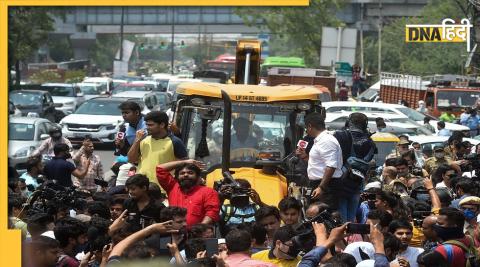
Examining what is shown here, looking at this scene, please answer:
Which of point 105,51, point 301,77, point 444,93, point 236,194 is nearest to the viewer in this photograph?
point 236,194

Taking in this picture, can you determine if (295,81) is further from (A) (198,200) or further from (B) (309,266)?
(B) (309,266)

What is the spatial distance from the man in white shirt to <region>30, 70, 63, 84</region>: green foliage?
51622 mm

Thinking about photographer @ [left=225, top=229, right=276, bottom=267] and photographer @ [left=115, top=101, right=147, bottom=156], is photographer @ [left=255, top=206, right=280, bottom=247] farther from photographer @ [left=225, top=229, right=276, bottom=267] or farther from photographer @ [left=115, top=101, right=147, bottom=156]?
photographer @ [left=115, top=101, right=147, bottom=156]

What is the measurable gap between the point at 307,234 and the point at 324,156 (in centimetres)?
352

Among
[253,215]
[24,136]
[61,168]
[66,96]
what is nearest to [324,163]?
[253,215]

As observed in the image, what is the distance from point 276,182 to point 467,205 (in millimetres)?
2551

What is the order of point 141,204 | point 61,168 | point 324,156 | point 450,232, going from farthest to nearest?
point 61,168 < point 324,156 < point 141,204 < point 450,232

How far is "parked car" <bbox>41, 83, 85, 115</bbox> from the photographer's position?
131 feet

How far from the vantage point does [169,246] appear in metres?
7.74

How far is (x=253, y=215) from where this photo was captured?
34.7 ft

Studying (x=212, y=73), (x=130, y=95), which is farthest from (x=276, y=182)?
(x=212, y=73)

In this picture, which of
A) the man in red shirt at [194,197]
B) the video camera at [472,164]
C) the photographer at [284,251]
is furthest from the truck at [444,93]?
the photographer at [284,251]

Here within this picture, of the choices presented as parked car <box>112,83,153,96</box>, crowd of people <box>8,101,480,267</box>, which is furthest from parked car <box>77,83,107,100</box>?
crowd of people <box>8,101,480,267</box>

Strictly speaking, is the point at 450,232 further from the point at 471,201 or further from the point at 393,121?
the point at 393,121
